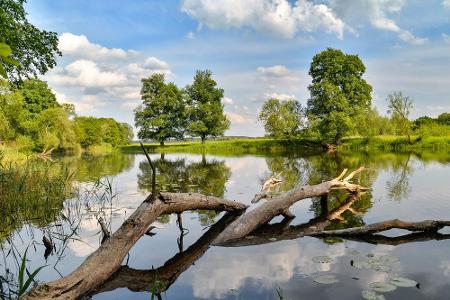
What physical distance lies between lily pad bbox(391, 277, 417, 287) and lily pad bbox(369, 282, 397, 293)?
6.3 inches

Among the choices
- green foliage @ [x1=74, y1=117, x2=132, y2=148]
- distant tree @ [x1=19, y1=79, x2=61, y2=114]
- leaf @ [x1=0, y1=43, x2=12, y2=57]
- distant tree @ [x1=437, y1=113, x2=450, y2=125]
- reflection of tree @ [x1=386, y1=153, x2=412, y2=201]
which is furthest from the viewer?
distant tree @ [x1=437, y1=113, x2=450, y2=125]

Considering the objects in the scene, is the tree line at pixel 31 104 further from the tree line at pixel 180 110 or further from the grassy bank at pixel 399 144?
the grassy bank at pixel 399 144

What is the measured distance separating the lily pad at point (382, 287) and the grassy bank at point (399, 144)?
4851cm

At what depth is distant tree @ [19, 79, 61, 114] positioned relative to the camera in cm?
5800

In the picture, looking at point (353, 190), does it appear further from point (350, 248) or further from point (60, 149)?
point (60, 149)

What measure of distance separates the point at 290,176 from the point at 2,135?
28764mm

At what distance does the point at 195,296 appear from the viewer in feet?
20.5

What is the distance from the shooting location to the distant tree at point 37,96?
190 feet

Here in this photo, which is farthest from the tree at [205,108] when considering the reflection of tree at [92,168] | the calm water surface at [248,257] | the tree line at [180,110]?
the calm water surface at [248,257]

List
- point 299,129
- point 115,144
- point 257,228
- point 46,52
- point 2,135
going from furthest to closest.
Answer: point 115,144, point 299,129, point 2,135, point 46,52, point 257,228

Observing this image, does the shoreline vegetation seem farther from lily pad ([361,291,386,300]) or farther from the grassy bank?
lily pad ([361,291,386,300])

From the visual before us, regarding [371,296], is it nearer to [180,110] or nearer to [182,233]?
[182,233]

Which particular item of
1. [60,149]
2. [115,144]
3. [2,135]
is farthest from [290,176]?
[115,144]

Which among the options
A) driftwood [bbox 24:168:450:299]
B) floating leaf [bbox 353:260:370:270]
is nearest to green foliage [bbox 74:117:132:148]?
driftwood [bbox 24:168:450:299]
